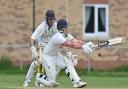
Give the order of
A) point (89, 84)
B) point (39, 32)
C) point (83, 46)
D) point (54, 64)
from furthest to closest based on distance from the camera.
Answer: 1. point (89, 84)
2. point (39, 32)
3. point (54, 64)
4. point (83, 46)

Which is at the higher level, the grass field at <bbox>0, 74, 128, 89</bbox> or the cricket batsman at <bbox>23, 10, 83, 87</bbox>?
the cricket batsman at <bbox>23, 10, 83, 87</bbox>

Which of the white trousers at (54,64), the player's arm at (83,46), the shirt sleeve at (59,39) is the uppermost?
the shirt sleeve at (59,39)

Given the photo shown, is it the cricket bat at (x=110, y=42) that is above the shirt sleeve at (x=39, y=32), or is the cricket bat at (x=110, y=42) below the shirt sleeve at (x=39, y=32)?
below

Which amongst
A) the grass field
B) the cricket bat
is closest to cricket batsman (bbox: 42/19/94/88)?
the grass field

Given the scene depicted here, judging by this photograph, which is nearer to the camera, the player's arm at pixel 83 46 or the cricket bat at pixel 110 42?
the player's arm at pixel 83 46

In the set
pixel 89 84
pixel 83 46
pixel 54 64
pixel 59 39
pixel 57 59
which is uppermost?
pixel 59 39

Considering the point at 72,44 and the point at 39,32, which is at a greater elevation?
the point at 39,32

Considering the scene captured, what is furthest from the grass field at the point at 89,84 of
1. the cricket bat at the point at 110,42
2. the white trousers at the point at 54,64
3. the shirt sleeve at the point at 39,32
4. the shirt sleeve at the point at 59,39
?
the cricket bat at the point at 110,42

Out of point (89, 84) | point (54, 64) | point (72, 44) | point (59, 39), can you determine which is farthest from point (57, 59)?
point (89, 84)

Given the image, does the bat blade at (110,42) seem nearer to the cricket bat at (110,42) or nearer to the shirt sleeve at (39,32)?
the cricket bat at (110,42)

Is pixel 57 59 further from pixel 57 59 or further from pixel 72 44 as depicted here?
pixel 72 44

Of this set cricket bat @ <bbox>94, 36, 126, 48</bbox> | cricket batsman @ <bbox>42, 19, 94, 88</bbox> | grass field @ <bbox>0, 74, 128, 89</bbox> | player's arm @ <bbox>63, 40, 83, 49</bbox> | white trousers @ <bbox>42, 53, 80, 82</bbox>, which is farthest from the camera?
grass field @ <bbox>0, 74, 128, 89</bbox>

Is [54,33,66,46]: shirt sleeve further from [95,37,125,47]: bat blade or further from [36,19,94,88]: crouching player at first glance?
[95,37,125,47]: bat blade

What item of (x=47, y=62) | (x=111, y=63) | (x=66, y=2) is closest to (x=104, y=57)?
(x=111, y=63)
